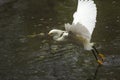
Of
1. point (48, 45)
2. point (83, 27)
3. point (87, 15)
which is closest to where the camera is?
point (83, 27)

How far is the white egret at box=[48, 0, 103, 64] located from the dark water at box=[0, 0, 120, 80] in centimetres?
69

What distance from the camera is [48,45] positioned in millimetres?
11344

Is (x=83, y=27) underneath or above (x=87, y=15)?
underneath

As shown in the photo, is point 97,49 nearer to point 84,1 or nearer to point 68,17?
point 84,1

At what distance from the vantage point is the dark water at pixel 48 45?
9.48 m

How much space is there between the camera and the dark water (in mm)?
9477

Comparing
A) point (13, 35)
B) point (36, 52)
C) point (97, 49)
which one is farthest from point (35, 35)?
point (97, 49)

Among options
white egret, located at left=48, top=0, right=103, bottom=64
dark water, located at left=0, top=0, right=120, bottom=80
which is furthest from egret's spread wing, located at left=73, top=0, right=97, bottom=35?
dark water, located at left=0, top=0, right=120, bottom=80

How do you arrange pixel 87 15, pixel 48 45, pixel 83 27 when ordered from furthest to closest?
pixel 48 45 → pixel 87 15 → pixel 83 27

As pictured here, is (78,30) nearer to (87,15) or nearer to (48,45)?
(87,15)

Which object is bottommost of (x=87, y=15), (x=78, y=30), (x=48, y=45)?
(x=48, y=45)

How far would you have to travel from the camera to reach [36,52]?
1095cm

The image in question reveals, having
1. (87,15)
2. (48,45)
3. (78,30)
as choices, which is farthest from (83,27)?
(48,45)

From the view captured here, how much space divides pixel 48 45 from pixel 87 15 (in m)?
2.48
